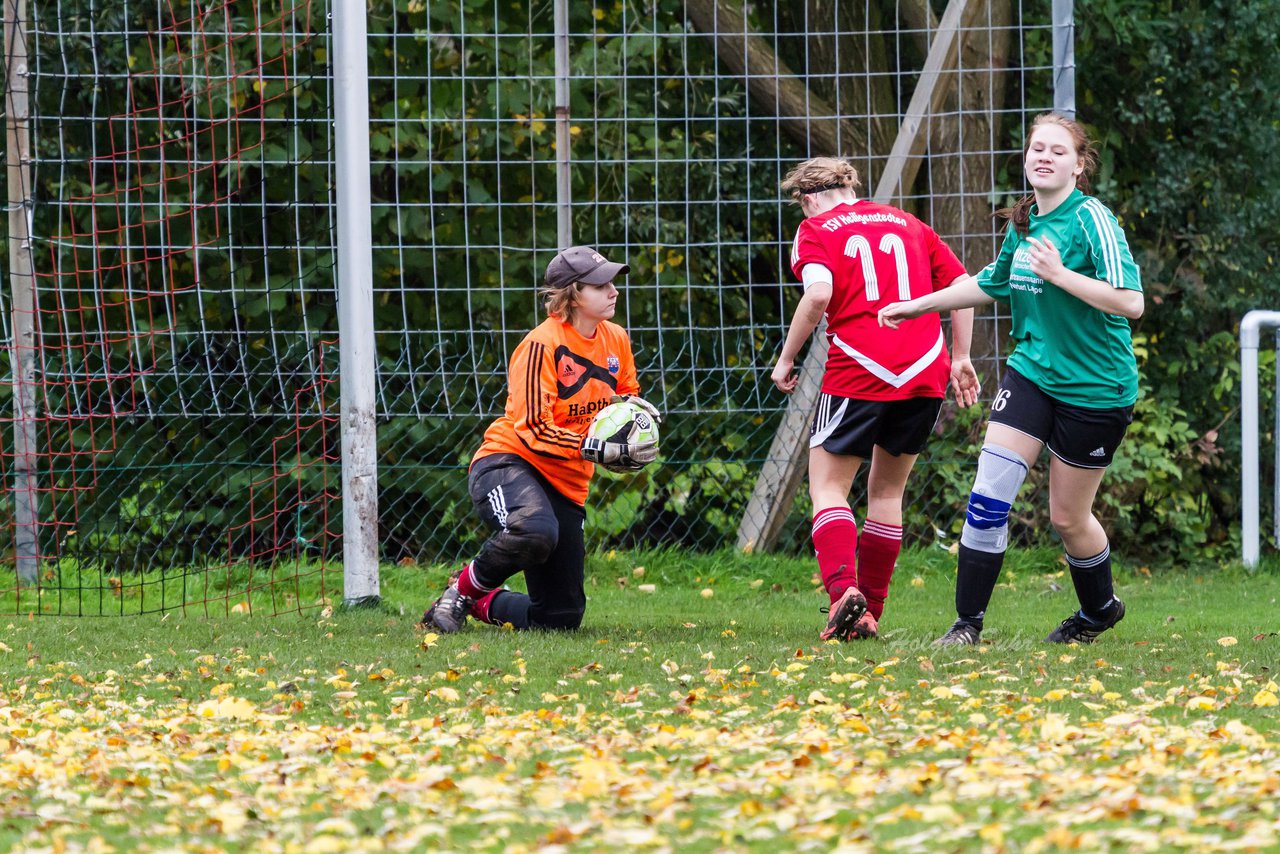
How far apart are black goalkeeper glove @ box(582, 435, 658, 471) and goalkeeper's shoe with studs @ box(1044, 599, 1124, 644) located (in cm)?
153

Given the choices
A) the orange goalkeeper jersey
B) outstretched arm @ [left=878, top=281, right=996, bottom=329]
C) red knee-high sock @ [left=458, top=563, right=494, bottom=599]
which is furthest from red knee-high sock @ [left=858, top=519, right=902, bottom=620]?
red knee-high sock @ [left=458, top=563, right=494, bottom=599]

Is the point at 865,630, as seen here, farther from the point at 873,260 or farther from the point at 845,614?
the point at 873,260

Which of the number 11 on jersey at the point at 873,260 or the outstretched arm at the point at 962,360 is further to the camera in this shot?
the outstretched arm at the point at 962,360

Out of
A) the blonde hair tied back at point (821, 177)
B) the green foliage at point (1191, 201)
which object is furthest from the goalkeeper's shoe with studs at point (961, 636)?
the green foliage at point (1191, 201)

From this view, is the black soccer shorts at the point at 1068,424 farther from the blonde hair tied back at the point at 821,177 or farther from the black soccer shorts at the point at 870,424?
the blonde hair tied back at the point at 821,177

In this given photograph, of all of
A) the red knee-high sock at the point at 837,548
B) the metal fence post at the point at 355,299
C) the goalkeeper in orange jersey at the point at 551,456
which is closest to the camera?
the red knee-high sock at the point at 837,548

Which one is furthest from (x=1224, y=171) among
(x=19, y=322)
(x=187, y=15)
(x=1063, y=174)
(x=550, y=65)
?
(x=19, y=322)

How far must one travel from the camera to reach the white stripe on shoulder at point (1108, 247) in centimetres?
520

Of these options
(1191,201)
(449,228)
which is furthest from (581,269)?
(1191,201)

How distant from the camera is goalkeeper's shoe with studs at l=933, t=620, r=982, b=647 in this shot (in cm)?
552

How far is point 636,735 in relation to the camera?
409 centimetres

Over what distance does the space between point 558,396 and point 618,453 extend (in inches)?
15.9

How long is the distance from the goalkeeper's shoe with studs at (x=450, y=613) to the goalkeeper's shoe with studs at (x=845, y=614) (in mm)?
1387

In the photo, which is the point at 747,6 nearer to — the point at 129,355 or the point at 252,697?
the point at 129,355
